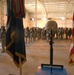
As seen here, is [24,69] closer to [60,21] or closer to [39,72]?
[39,72]

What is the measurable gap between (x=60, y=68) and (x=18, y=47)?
5.64ft

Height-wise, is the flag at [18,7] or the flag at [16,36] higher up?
the flag at [18,7]

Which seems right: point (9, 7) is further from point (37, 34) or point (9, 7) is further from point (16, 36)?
point (37, 34)

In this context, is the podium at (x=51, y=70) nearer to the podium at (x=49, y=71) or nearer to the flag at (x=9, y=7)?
the podium at (x=49, y=71)

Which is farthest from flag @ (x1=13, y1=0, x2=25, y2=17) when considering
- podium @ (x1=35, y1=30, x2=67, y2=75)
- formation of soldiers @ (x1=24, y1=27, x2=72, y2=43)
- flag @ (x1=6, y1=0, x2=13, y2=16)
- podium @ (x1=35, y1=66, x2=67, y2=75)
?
formation of soldiers @ (x1=24, y1=27, x2=72, y2=43)

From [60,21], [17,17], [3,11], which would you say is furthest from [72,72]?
[60,21]

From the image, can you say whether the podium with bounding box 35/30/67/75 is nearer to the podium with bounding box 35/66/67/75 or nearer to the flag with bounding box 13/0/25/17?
the podium with bounding box 35/66/67/75

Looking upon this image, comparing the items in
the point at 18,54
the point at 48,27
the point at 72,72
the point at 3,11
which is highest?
the point at 3,11

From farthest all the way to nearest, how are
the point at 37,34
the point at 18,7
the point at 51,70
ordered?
the point at 37,34, the point at 51,70, the point at 18,7

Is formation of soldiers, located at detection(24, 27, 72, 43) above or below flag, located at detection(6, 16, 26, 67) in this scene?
below

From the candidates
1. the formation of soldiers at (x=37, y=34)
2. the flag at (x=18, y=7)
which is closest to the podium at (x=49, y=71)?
the flag at (x=18, y=7)

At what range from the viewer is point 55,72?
11.9ft

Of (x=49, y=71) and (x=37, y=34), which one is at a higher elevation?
(x=37, y=34)

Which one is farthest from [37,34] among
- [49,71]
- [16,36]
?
[16,36]
